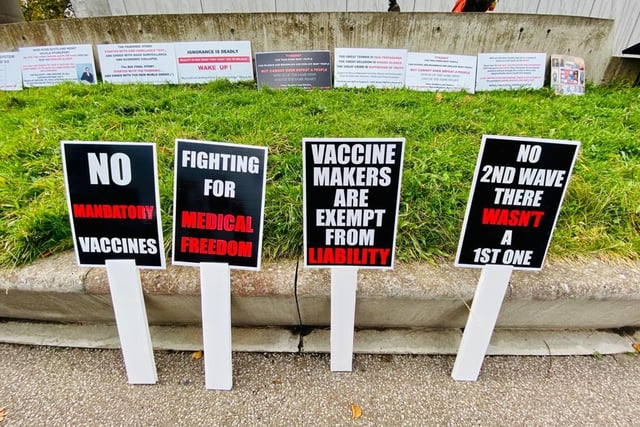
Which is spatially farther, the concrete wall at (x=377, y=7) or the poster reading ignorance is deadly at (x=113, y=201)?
the concrete wall at (x=377, y=7)

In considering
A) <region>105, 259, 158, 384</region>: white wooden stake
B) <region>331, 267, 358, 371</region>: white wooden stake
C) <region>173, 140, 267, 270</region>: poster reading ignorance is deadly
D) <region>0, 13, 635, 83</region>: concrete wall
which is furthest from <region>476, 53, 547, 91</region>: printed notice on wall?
<region>105, 259, 158, 384</region>: white wooden stake

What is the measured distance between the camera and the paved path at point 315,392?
4.94 ft

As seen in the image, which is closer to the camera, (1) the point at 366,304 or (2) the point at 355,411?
(2) the point at 355,411

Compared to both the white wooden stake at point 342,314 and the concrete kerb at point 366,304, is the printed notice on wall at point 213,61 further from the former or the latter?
the white wooden stake at point 342,314

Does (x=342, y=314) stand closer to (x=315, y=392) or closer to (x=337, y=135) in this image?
(x=315, y=392)

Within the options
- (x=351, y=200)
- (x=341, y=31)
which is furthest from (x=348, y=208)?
(x=341, y=31)

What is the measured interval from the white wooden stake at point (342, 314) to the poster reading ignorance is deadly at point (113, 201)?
2.73ft

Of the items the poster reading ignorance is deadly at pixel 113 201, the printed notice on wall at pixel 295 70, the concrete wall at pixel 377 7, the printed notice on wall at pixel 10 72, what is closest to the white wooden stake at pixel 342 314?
the poster reading ignorance is deadly at pixel 113 201

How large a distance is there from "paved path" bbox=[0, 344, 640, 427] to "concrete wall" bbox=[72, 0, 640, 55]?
22.4 ft

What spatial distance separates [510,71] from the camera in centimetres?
470

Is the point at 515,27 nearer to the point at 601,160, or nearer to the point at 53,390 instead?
the point at 601,160

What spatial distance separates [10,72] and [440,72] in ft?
20.4

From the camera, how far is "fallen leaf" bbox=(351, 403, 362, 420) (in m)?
1.51

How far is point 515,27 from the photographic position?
4.72 metres
